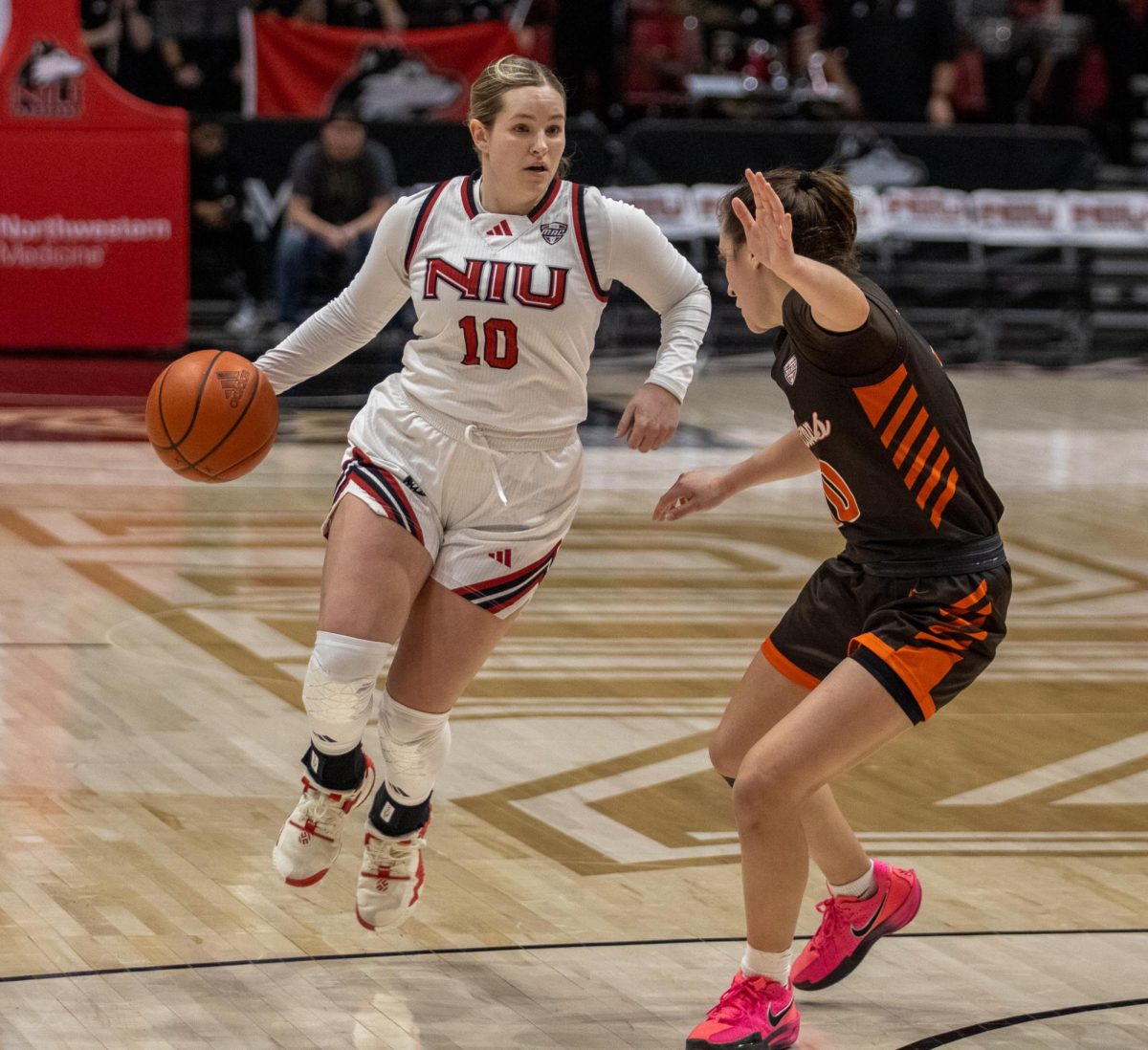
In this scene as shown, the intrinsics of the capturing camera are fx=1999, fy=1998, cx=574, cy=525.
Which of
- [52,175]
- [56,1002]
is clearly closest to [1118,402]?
[52,175]

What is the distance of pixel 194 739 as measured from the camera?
615cm

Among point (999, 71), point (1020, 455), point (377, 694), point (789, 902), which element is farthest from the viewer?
point (999, 71)

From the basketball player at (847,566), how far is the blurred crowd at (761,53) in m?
12.4

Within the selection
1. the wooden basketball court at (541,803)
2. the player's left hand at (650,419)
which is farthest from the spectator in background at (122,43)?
the player's left hand at (650,419)

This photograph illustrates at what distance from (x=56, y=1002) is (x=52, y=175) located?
32.4 ft

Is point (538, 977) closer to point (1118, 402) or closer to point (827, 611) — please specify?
point (827, 611)

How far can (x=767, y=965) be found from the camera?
4.05m

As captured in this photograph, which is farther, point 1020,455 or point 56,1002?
point 1020,455

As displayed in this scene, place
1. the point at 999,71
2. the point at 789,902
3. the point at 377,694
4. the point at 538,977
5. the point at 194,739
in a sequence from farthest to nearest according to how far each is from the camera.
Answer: the point at 999,71 → the point at 377,694 → the point at 194,739 → the point at 538,977 → the point at 789,902

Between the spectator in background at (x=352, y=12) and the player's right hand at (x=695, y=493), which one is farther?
the spectator in background at (x=352, y=12)

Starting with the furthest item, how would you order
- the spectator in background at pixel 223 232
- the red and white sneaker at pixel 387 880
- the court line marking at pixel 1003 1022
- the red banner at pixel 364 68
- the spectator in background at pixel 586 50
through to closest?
1. the spectator in background at pixel 586 50
2. the red banner at pixel 364 68
3. the spectator in background at pixel 223 232
4. the red and white sneaker at pixel 387 880
5. the court line marking at pixel 1003 1022

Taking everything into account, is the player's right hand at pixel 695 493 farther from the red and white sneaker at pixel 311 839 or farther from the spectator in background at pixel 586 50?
the spectator in background at pixel 586 50

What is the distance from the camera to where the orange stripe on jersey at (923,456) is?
398 centimetres

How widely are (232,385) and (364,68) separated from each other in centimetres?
1157
